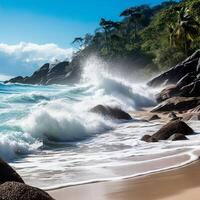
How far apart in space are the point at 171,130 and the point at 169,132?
17cm

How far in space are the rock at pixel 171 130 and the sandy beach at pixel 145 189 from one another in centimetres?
491

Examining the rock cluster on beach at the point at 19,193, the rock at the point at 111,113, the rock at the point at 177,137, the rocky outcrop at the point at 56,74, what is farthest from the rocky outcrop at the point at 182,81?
the rocky outcrop at the point at 56,74

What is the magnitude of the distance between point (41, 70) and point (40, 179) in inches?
3594

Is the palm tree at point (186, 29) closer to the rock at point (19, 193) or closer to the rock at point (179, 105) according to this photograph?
the rock at point (179, 105)

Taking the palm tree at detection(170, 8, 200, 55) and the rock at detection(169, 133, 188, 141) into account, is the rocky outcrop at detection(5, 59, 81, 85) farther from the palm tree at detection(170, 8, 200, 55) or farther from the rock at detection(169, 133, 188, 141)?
the rock at detection(169, 133, 188, 141)

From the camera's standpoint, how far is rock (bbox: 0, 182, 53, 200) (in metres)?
4.81

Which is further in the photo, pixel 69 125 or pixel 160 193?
pixel 69 125

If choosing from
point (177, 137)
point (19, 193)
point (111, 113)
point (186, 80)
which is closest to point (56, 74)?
point (186, 80)

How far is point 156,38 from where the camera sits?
200 ft

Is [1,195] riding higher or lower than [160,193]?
higher

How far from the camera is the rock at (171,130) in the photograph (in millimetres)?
13281

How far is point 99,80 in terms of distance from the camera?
115 feet

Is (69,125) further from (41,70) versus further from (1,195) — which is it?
(41,70)

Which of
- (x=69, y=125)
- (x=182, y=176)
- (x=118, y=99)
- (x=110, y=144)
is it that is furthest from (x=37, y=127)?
(x=118, y=99)
